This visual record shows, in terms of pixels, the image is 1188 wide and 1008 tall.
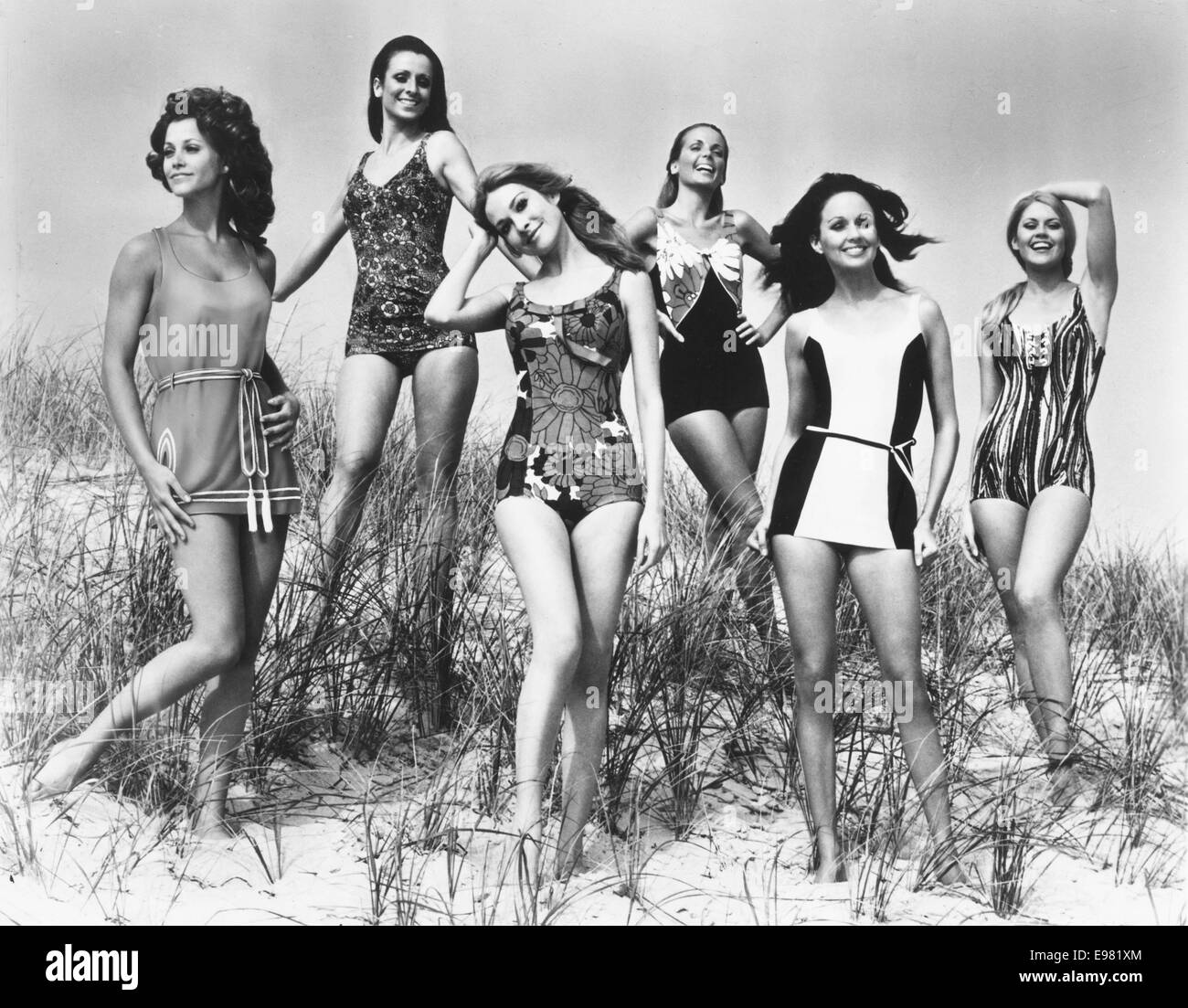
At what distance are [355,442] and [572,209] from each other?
4.16 feet

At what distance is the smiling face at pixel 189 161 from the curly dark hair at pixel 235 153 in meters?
0.02

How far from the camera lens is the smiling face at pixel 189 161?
478 cm

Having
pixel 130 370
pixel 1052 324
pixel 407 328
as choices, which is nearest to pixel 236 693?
pixel 130 370

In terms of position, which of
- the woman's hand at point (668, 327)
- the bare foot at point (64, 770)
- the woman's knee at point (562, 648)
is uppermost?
the woman's hand at point (668, 327)

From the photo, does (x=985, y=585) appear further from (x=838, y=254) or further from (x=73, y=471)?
(x=73, y=471)

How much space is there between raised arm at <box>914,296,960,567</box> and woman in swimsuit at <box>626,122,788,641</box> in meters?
0.80

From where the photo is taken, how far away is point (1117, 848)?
5.26m

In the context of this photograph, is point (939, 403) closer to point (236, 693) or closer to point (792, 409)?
point (792, 409)

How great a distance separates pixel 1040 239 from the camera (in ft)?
18.0

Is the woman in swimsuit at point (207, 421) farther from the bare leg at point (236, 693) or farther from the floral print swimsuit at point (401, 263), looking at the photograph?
the floral print swimsuit at point (401, 263)

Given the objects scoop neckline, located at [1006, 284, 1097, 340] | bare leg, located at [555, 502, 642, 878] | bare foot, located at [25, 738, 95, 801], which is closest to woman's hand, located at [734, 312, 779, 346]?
scoop neckline, located at [1006, 284, 1097, 340]

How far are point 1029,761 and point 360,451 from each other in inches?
112

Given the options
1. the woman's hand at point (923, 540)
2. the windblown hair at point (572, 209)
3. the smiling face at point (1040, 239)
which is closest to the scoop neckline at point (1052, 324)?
the smiling face at point (1040, 239)
